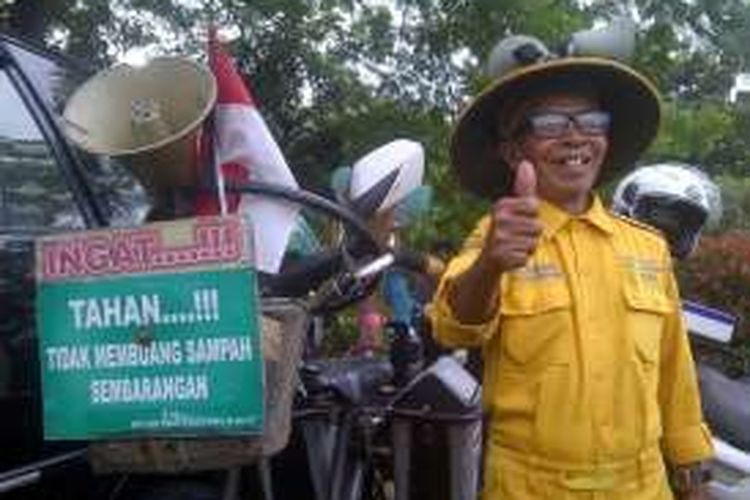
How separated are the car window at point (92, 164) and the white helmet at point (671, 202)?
158 cm

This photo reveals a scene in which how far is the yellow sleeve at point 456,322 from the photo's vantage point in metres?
2.86

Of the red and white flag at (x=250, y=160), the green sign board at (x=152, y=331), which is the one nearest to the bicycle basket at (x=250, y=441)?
the green sign board at (x=152, y=331)

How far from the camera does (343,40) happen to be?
8320 millimetres

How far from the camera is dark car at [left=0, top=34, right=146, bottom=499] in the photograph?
11.5 ft

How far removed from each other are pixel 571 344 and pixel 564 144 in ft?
1.30

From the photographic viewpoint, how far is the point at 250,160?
11.2 ft

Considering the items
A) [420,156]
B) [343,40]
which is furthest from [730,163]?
[420,156]

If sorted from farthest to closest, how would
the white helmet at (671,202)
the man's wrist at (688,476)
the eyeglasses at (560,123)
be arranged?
the white helmet at (671,202) → the man's wrist at (688,476) → the eyeglasses at (560,123)

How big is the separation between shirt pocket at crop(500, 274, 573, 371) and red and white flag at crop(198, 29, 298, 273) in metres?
0.67

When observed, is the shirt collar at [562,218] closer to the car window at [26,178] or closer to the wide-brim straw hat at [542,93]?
the wide-brim straw hat at [542,93]

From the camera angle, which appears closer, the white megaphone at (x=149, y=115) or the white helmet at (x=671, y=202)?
the white megaphone at (x=149, y=115)

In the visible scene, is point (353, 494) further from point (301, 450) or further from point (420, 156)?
point (420, 156)

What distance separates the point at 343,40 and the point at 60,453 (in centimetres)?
500

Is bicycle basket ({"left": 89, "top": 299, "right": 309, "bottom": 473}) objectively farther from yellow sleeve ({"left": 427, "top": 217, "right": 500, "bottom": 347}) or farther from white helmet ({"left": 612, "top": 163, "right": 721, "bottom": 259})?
white helmet ({"left": 612, "top": 163, "right": 721, "bottom": 259})
